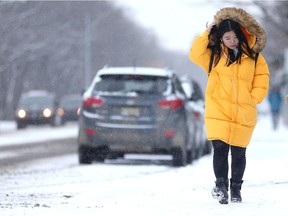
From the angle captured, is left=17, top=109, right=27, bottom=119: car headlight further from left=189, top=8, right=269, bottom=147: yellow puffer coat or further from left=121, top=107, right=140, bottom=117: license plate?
left=189, top=8, right=269, bottom=147: yellow puffer coat

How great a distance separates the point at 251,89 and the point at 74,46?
71.8 m

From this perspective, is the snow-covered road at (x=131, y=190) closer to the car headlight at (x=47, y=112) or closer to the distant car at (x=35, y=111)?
the distant car at (x=35, y=111)

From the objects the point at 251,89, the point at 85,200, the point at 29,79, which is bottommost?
the point at 29,79

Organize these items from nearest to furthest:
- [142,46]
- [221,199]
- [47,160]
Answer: [221,199] < [47,160] < [142,46]

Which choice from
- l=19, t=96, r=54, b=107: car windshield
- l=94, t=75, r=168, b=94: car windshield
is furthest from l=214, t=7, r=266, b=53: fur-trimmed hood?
l=19, t=96, r=54, b=107: car windshield

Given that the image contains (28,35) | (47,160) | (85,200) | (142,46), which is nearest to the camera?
(85,200)

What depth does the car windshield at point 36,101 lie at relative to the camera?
45.6 meters

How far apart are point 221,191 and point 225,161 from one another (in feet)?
1.16

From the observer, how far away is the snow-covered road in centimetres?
841

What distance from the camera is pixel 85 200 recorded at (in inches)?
383

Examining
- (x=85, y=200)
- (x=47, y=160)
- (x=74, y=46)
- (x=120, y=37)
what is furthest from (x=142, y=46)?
(x=85, y=200)

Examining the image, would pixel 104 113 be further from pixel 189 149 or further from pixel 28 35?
pixel 28 35

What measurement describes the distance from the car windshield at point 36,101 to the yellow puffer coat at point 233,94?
121 ft

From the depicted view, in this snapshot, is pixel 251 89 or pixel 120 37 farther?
pixel 120 37
